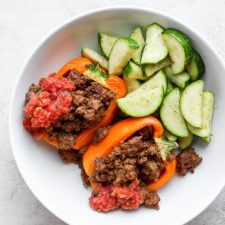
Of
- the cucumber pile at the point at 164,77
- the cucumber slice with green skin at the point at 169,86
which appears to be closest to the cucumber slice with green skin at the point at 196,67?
the cucumber pile at the point at 164,77

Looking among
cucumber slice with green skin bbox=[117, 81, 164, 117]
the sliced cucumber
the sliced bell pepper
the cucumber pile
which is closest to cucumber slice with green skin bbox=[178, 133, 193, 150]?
the cucumber pile

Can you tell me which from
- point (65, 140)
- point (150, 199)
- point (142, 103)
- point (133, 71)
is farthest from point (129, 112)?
point (150, 199)

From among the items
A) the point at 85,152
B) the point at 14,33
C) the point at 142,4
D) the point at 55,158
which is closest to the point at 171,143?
the point at 85,152

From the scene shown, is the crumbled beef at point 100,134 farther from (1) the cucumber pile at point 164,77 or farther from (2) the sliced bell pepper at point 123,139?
(1) the cucumber pile at point 164,77

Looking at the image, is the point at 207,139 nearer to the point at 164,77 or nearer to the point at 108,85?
the point at 164,77

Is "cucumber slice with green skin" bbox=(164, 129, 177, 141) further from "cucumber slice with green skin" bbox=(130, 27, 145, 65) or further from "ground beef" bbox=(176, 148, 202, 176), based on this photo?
"cucumber slice with green skin" bbox=(130, 27, 145, 65)
